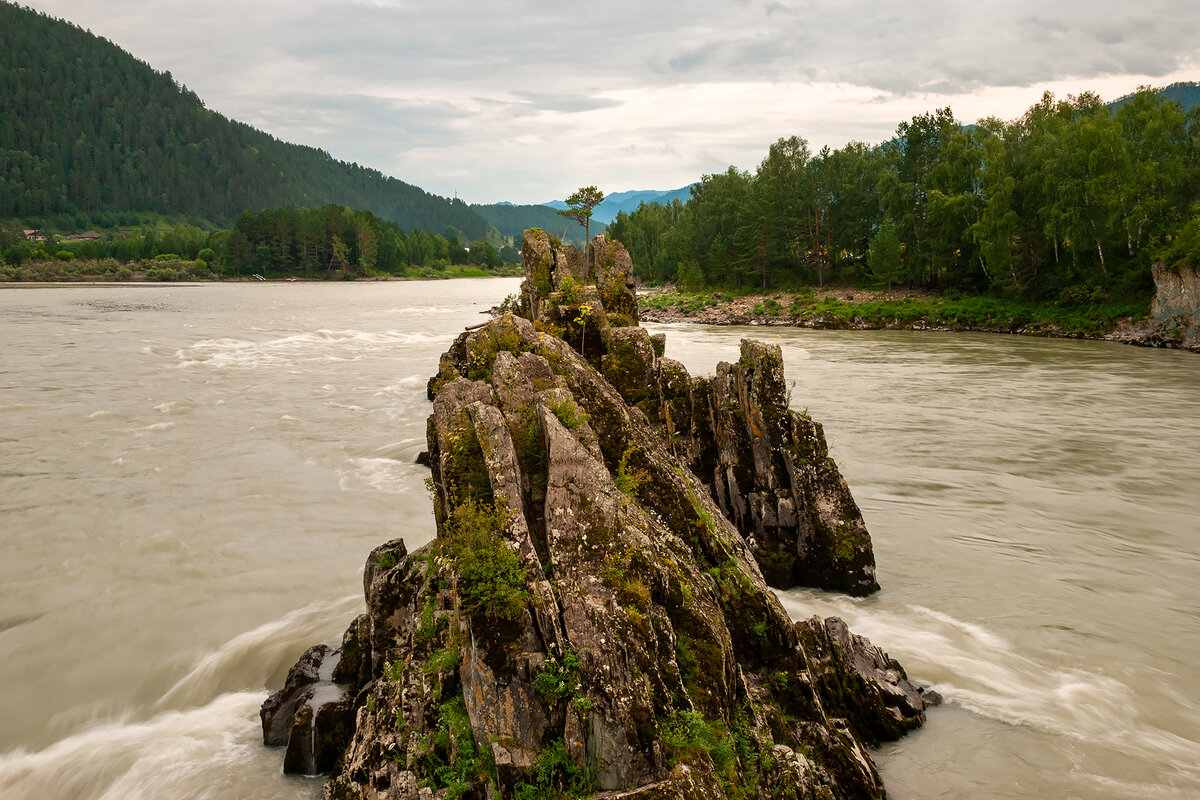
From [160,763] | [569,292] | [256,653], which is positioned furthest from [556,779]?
[569,292]

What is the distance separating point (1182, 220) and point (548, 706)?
70.7 metres

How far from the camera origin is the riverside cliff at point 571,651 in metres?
6.91

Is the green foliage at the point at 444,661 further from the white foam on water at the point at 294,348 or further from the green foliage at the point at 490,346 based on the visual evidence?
the white foam on water at the point at 294,348

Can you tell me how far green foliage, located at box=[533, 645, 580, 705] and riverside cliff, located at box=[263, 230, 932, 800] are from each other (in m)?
0.02

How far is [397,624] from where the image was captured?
986cm

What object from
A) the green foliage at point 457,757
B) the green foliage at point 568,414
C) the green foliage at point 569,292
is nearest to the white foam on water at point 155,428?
the green foliage at point 569,292

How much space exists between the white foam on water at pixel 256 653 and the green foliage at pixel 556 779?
7.99m

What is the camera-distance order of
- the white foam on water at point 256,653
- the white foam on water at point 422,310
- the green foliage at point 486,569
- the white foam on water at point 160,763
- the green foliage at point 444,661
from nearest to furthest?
the green foliage at point 486,569, the green foliage at point 444,661, the white foam on water at point 160,763, the white foam on water at point 256,653, the white foam on water at point 422,310

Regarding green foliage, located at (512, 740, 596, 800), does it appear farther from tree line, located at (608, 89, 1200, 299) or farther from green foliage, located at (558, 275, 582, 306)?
tree line, located at (608, 89, 1200, 299)

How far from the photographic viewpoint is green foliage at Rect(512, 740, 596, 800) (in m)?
6.60

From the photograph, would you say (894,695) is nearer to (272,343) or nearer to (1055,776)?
(1055,776)

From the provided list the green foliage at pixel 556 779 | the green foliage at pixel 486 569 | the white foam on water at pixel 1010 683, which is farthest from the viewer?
the white foam on water at pixel 1010 683

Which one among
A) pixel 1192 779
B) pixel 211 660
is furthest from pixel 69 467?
pixel 1192 779

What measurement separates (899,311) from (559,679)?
74721 mm
